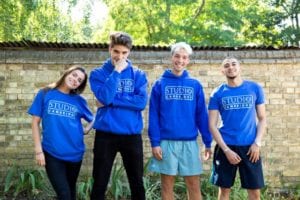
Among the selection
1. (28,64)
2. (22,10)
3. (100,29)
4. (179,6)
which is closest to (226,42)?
(179,6)

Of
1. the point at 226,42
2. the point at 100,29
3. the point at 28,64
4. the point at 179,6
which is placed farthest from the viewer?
the point at 100,29

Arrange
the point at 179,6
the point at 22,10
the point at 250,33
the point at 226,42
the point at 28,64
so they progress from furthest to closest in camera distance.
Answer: the point at 250,33 < the point at 179,6 < the point at 226,42 < the point at 22,10 < the point at 28,64

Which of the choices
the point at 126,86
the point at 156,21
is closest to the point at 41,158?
the point at 126,86

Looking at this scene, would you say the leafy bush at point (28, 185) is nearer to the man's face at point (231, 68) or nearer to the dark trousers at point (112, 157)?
the dark trousers at point (112, 157)

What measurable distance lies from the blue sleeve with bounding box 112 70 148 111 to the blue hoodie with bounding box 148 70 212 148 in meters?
0.22

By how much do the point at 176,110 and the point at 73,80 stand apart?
1024 millimetres

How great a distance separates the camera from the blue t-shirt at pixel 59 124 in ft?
12.5

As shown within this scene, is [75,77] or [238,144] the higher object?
[75,77]

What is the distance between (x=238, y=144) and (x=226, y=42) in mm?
9738

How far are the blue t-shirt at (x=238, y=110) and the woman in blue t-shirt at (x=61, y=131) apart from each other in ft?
4.42

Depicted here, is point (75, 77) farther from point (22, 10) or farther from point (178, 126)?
point (22, 10)

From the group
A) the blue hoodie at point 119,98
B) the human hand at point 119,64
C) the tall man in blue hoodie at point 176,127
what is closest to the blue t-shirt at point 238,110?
the tall man in blue hoodie at point 176,127

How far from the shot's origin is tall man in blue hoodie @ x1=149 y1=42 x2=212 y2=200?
3973mm

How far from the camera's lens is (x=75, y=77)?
3998 millimetres
